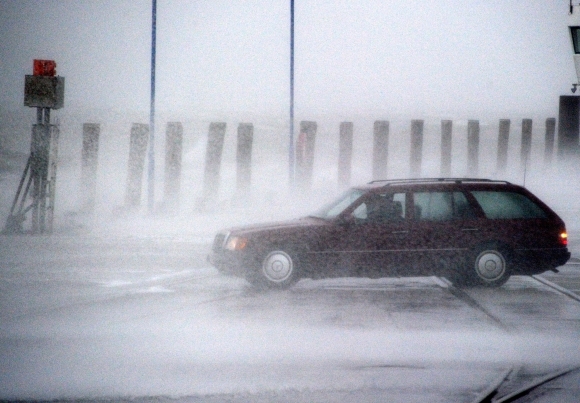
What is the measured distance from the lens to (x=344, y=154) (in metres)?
34.7

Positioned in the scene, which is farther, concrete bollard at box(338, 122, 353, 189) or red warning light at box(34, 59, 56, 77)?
concrete bollard at box(338, 122, 353, 189)

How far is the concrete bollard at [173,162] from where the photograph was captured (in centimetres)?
3108

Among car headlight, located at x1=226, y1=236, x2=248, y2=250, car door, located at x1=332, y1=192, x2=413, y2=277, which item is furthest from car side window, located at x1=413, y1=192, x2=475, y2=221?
car headlight, located at x1=226, y1=236, x2=248, y2=250

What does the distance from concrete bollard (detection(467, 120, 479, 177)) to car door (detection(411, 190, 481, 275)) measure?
25233 mm

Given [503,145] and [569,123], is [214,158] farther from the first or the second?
[503,145]

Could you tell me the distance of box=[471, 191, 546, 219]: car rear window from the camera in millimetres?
13943

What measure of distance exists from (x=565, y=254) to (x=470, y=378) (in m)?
6.78

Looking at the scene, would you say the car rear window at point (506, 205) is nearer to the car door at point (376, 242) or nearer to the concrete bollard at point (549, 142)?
the car door at point (376, 242)

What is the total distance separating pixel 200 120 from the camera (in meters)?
74.8

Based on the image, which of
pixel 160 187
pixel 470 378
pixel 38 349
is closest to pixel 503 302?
pixel 470 378

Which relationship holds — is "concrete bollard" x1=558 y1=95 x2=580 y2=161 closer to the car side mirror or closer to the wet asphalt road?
the wet asphalt road

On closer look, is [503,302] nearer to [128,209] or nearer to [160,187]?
[128,209]

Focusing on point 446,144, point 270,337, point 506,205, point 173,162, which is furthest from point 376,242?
point 446,144

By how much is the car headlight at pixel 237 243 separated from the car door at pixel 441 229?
2392mm
